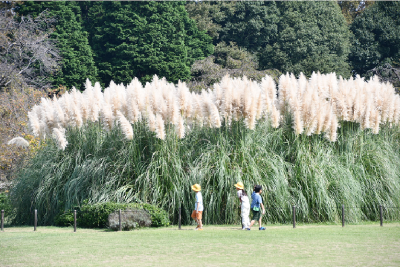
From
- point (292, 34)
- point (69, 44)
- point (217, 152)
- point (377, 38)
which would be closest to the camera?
point (217, 152)

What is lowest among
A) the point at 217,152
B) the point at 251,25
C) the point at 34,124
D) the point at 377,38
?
the point at 217,152

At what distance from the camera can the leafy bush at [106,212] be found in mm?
10625

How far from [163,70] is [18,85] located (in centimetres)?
1198

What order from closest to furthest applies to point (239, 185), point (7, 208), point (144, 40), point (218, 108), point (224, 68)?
point (239, 185) < point (218, 108) < point (7, 208) < point (224, 68) < point (144, 40)

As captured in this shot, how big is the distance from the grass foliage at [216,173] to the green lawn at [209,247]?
785mm

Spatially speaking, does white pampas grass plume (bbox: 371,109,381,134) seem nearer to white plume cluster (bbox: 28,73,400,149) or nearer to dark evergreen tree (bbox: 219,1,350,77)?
white plume cluster (bbox: 28,73,400,149)

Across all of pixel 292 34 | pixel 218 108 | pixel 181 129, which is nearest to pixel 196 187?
pixel 181 129

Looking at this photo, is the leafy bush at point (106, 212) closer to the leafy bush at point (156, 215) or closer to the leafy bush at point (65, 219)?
the leafy bush at point (156, 215)

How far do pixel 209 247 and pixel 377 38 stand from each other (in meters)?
33.1

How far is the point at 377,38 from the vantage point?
3753 cm

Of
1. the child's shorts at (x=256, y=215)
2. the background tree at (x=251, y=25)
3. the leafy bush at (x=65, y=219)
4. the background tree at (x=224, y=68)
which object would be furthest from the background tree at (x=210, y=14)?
the child's shorts at (x=256, y=215)

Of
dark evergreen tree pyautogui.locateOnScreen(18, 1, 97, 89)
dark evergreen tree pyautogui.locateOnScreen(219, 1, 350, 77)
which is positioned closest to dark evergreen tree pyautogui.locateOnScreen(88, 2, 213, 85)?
dark evergreen tree pyautogui.locateOnScreen(18, 1, 97, 89)

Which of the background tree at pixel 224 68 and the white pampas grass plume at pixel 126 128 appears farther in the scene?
the background tree at pixel 224 68

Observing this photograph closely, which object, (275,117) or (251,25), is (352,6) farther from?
(275,117)
